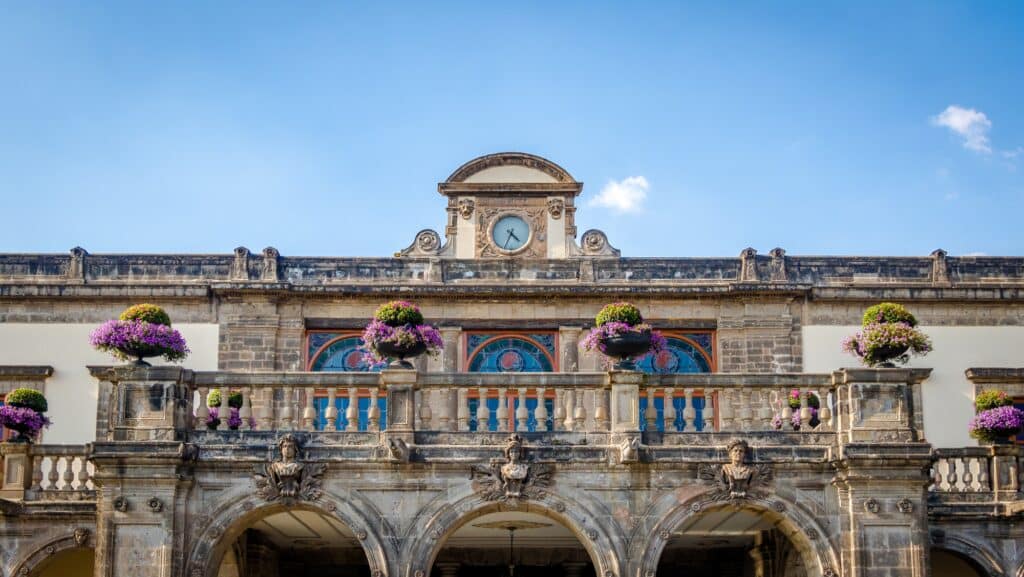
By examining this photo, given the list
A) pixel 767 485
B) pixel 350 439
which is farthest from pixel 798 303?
pixel 350 439

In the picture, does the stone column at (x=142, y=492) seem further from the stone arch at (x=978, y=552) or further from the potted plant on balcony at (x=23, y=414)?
the stone arch at (x=978, y=552)

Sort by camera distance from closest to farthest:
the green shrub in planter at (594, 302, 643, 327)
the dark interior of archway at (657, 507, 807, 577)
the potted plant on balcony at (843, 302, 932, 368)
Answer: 1. the potted plant on balcony at (843, 302, 932, 368)
2. the green shrub in planter at (594, 302, 643, 327)
3. the dark interior of archway at (657, 507, 807, 577)

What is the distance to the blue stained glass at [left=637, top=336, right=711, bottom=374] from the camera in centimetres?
2777

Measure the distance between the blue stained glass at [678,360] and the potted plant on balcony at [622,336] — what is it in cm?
1006

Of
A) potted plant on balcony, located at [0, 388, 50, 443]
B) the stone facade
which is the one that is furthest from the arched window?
potted plant on balcony, located at [0, 388, 50, 443]

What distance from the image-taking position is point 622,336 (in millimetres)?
17406

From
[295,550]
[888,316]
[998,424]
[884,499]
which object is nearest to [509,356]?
[295,550]

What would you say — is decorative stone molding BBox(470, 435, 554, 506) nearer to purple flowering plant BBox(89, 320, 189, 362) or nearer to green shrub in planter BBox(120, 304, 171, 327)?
purple flowering plant BBox(89, 320, 189, 362)

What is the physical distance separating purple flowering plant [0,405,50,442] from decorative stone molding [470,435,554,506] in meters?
7.53

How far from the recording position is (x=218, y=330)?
2817 cm

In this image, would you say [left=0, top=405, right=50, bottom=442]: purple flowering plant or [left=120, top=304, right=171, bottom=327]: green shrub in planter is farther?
[left=0, top=405, right=50, bottom=442]: purple flowering plant

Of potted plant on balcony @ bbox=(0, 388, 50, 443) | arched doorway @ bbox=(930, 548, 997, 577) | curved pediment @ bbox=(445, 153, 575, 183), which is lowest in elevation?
arched doorway @ bbox=(930, 548, 997, 577)

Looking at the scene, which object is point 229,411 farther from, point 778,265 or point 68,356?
point 778,265

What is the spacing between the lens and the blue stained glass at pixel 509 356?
91.7 ft
